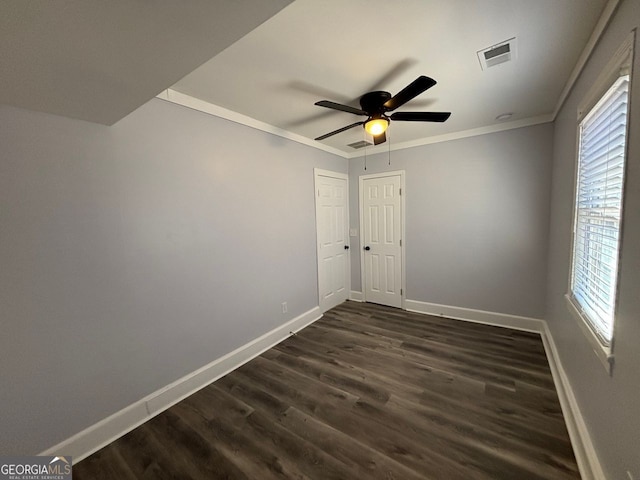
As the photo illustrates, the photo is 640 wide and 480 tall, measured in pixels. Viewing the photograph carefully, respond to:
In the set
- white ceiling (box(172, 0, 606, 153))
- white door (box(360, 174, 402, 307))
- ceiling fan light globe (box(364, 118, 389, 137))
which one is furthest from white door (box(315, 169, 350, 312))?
ceiling fan light globe (box(364, 118, 389, 137))

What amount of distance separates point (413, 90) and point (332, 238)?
2593mm

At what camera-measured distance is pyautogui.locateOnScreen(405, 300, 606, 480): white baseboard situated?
139cm

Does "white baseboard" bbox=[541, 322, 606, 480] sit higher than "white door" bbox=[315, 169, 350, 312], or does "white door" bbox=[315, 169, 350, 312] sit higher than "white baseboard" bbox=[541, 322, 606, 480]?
"white door" bbox=[315, 169, 350, 312]

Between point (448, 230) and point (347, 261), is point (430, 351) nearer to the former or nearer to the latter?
point (448, 230)

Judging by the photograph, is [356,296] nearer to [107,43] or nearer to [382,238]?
[382,238]

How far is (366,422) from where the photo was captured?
71.3 inches

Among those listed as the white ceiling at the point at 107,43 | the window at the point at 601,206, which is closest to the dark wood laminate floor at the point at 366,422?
the window at the point at 601,206

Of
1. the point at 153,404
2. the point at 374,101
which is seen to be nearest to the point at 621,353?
the point at 374,101

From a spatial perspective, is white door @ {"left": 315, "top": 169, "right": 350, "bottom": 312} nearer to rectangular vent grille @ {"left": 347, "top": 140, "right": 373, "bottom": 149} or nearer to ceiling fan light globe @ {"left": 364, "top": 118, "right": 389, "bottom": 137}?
rectangular vent grille @ {"left": 347, "top": 140, "right": 373, "bottom": 149}

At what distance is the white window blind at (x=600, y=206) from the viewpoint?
4.12 feet

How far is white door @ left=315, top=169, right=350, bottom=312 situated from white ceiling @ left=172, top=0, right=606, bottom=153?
4.41 feet

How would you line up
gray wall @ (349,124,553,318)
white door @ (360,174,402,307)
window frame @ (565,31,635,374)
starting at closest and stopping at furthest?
window frame @ (565,31,635,374) < gray wall @ (349,124,553,318) < white door @ (360,174,402,307)

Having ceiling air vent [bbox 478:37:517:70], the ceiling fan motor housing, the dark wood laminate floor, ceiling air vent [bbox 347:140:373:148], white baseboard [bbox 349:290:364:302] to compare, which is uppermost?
ceiling air vent [bbox 347:140:373:148]

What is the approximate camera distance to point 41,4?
79 cm
